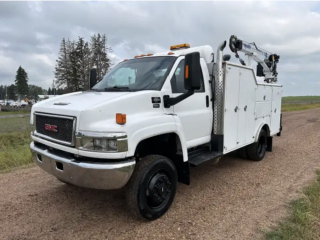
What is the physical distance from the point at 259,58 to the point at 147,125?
5.47m

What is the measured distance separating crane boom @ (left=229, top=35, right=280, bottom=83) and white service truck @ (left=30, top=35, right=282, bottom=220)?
84 centimetres

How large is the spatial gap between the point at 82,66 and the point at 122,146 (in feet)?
106

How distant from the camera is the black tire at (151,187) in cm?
340

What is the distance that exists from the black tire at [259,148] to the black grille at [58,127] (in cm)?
475

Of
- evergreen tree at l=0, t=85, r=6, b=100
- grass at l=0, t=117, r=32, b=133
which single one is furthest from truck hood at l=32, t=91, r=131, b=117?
evergreen tree at l=0, t=85, r=6, b=100

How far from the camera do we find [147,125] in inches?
133

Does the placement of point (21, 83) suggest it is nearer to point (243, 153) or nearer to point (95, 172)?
point (243, 153)

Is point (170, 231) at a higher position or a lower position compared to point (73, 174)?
lower

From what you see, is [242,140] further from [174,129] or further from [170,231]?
[170,231]

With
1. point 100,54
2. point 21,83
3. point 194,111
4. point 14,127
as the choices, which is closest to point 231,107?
point 194,111

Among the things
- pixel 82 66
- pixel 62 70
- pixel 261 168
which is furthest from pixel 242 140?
pixel 62 70

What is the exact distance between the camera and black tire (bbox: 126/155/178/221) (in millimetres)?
3404

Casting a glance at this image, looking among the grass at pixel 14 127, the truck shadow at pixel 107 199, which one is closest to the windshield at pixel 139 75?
the truck shadow at pixel 107 199

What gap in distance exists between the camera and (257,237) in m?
3.27
